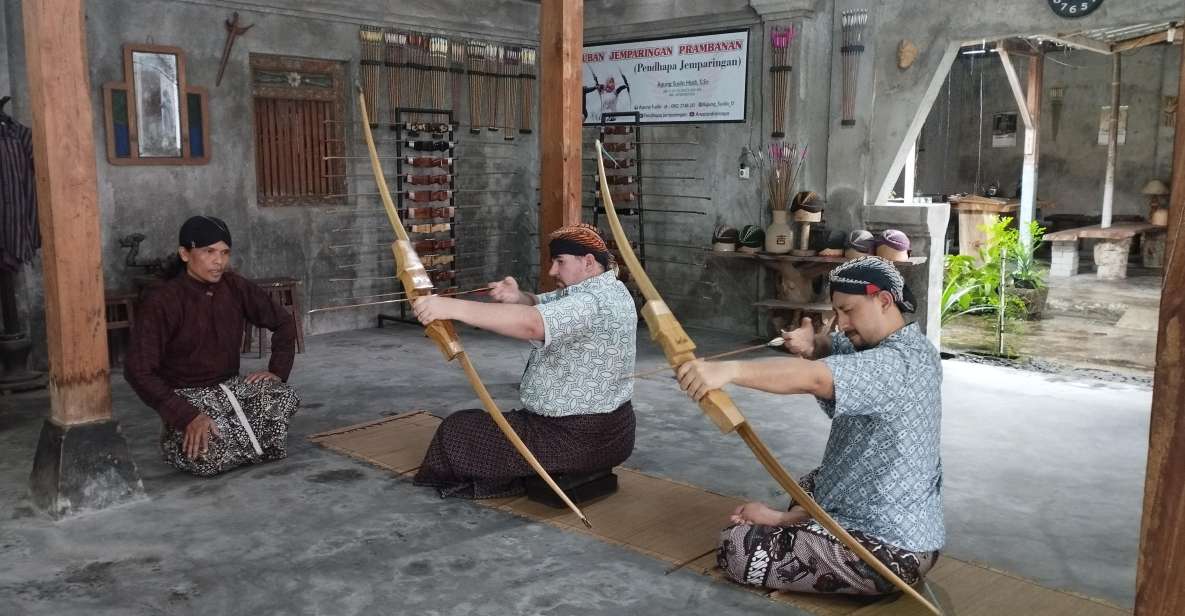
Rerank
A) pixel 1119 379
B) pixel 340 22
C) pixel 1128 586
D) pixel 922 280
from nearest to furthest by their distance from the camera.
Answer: pixel 1128 586, pixel 1119 379, pixel 922 280, pixel 340 22

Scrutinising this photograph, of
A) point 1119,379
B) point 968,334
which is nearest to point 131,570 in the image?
point 1119,379

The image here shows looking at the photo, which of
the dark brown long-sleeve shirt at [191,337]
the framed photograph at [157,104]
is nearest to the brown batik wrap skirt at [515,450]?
the dark brown long-sleeve shirt at [191,337]

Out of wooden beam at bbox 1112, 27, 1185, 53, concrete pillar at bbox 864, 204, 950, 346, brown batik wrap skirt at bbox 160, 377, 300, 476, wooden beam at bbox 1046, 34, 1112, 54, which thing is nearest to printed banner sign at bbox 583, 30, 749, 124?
concrete pillar at bbox 864, 204, 950, 346

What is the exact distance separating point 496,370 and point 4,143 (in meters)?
3.04

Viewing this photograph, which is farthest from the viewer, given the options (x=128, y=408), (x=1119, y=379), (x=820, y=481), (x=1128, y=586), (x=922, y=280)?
(x=922, y=280)

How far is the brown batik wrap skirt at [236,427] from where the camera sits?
4016 mm

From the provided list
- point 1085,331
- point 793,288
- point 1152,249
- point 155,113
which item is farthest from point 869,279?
point 1152,249

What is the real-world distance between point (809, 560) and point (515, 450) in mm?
1260

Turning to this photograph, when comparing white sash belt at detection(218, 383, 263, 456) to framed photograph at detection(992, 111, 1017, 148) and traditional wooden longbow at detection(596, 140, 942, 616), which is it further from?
framed photograph at detection(992, 111, 1017, 148)

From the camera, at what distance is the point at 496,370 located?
630 cm

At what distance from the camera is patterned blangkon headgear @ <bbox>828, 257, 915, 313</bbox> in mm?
2559

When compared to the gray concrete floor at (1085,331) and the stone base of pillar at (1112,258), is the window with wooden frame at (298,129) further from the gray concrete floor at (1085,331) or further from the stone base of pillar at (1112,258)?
the stone base of pillar at (1112,258)

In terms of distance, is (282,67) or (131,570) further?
(282,67)

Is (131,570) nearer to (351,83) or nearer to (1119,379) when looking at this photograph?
(351,83)
